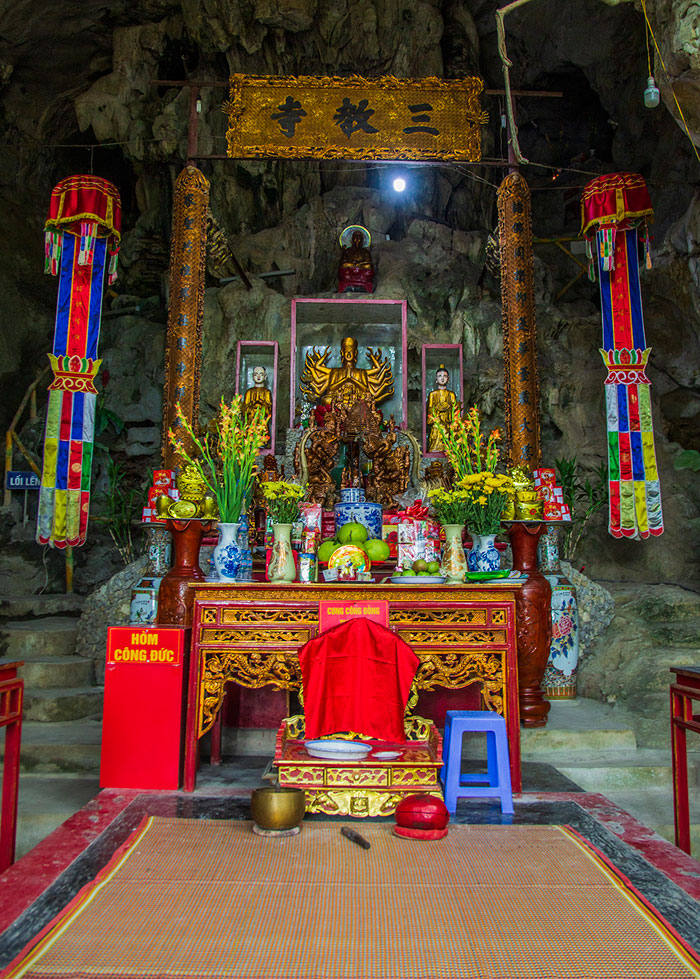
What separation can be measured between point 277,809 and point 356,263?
24.9 feet

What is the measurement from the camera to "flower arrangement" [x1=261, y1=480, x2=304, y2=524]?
3.16 metres

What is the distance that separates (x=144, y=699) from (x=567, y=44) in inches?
407

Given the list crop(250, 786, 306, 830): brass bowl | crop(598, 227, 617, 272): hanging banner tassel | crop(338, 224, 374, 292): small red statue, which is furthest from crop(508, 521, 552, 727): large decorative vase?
crop(338, 224, 374, 292): small red statue

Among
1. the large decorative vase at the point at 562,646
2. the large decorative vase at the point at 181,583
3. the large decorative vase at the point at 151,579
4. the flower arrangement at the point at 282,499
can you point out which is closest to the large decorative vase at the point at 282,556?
the flower arrangement at the point at 282,499

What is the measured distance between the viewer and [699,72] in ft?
14.4

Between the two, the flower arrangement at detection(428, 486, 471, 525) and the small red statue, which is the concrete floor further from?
the small red statue

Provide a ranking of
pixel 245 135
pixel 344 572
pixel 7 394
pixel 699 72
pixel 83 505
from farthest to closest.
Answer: pixel 7 394 → pixel 245 135 → pixel 83 505 → pixel 699 72 → pixel 344 572

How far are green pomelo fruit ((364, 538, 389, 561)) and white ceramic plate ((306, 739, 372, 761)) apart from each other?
102 centimetres

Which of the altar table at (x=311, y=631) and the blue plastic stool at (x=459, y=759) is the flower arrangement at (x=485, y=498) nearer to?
the altar table at (x=311, y=631)

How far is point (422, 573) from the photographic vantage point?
10.4ft

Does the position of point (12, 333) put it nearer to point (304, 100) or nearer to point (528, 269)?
point (304, 100)

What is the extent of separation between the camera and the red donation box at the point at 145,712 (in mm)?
2822

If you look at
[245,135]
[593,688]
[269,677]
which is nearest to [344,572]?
[269,677]

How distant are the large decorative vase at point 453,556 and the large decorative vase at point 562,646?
1.64m
